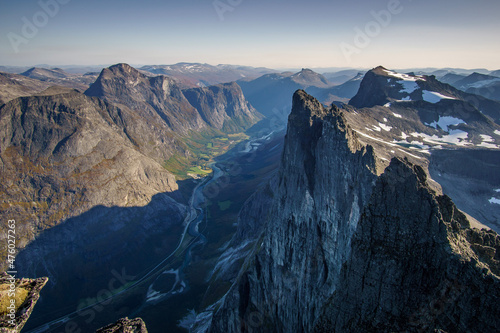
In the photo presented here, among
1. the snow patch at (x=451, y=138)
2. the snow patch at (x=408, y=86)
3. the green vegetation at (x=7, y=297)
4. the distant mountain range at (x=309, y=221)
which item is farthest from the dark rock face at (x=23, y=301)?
the snow patch at (x=408, y=86)

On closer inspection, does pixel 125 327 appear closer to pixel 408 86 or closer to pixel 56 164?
pixel 56 164

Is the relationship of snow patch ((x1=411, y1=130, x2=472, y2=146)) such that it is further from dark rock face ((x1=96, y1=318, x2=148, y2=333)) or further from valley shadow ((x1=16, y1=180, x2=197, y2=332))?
valley shadow ((x1=16, y1=180, x2=197, y2=332))

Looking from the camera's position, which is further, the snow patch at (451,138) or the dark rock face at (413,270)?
the snow patch at (451,138)

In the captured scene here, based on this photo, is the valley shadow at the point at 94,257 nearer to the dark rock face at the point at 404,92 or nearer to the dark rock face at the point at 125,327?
the dark rock face at the point at 125,327

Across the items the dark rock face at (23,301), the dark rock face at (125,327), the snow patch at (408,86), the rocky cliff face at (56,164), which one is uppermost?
the snow patch at (408,86)

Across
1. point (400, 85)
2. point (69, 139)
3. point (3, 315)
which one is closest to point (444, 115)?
point (400, 85)
